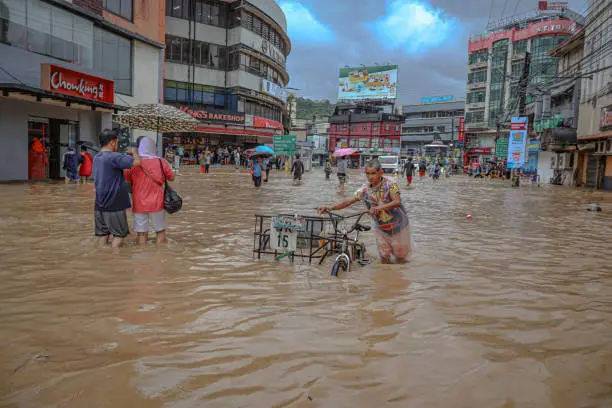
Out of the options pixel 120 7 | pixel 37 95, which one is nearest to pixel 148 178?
pixel 37 95

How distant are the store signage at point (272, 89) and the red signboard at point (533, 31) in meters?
31.6

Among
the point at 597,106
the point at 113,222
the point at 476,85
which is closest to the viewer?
the point at 113,222

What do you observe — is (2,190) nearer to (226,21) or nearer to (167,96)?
(167,96)

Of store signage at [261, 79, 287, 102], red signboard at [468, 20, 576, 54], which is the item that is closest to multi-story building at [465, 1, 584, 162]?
red signboard at [468, 20, 576, 54]

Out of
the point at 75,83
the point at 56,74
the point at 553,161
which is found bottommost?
the point at 553,161

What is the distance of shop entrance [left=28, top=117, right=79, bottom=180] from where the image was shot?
766 inches

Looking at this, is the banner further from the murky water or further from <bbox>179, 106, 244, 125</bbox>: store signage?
<bbox>179, 106, 244, 125</bbox>: store signage

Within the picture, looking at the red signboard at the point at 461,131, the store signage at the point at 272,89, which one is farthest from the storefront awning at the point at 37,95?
the red signboard at the point at 461,131

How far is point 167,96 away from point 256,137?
12.0 meters

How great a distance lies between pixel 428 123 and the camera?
9256 centimetres

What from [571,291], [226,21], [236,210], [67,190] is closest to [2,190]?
[67,190]

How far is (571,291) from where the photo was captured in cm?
548

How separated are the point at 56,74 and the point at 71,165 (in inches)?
140

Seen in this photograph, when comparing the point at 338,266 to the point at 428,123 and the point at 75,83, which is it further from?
the point at 428,123
